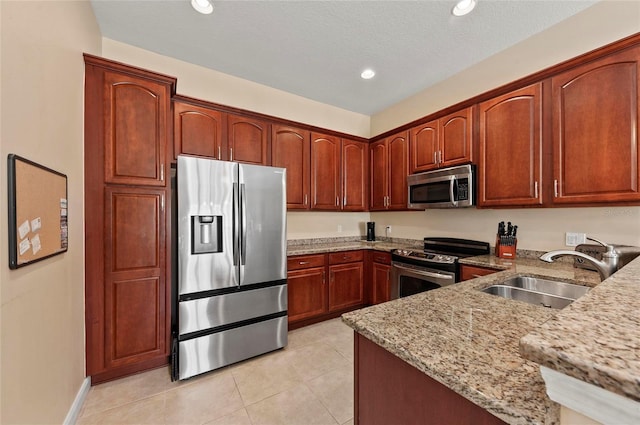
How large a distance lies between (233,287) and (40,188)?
1.39 metres

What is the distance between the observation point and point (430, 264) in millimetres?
2605

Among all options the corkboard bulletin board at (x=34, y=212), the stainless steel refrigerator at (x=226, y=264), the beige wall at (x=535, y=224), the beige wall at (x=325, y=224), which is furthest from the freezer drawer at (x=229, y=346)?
the beige wall at (x=535, y=224)

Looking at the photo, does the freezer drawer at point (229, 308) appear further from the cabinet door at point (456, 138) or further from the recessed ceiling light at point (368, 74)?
the recessed ceiling light at point (368, 74)

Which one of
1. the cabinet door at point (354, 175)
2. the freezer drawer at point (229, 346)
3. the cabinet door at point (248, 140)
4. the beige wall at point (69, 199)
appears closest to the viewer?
the beige wall at point (69, 199)

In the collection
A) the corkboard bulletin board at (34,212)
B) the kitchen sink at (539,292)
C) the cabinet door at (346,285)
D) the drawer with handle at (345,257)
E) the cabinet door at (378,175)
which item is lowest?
the cabinet door at (346,285)

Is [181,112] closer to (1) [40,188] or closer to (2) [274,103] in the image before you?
(2) [274,103]

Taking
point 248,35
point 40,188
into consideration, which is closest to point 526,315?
point 40,188

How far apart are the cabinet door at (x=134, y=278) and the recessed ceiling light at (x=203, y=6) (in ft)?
4.82

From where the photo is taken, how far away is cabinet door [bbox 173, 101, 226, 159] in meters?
2.51

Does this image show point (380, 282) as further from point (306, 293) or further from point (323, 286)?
point (306, 293)

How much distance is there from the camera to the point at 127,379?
2033mm

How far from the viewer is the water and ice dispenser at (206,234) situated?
2.09 metres

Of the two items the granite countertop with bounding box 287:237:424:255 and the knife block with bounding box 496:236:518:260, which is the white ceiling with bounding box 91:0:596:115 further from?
the granite countertop with bounding box 287:237:424:255

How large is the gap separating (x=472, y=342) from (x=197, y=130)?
275cm
